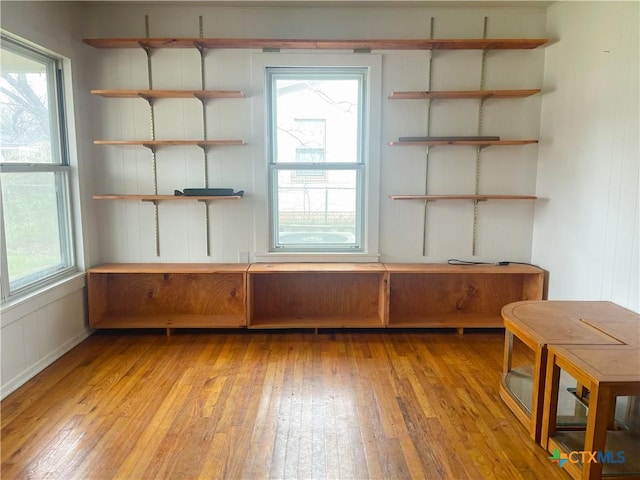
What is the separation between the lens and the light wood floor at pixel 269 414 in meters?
1.92

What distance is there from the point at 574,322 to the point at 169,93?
10.8 feet

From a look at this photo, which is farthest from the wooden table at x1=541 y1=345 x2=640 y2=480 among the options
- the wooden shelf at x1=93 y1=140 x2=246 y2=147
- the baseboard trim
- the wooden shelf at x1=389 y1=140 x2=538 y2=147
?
the baseboard trim

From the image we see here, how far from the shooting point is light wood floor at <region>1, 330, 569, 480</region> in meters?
1.92

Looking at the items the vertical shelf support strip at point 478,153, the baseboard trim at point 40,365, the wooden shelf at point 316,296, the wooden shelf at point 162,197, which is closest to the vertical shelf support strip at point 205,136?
the wooden shelf at point 162,197

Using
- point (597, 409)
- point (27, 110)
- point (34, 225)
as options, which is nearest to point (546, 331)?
point (597, 409)

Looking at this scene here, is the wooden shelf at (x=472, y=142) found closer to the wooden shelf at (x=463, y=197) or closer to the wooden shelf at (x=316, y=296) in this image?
the wooden shelf at (x=463, y=197)

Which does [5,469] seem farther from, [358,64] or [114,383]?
[358,64]

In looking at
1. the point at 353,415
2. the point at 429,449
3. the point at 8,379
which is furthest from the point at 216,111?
the point at 429,449

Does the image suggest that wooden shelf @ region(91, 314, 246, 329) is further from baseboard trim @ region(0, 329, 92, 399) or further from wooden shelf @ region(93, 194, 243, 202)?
wooden shelf @ region(93, 194, 243, 202)

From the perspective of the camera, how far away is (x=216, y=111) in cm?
356

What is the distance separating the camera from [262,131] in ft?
11.7

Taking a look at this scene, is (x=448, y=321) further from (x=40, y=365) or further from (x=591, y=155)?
(x=40, y=365)

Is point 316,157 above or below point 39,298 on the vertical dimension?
above

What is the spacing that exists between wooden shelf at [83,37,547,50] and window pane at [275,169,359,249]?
103cm
